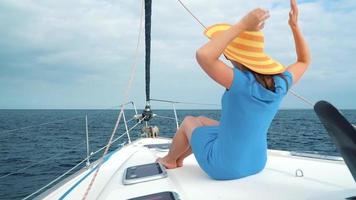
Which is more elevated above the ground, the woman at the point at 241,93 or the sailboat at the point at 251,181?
the woman at the point at 241,93

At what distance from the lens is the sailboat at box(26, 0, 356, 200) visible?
1.24 meters

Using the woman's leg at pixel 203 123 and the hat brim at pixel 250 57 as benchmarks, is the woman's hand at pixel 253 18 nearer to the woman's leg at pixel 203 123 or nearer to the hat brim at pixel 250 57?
the hat brim at pixel 250 57

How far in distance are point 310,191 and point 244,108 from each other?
0.51 metres

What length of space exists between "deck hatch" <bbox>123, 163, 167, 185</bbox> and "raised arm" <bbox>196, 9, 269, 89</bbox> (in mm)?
764

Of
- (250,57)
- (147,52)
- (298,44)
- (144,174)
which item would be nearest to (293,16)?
(298,44)

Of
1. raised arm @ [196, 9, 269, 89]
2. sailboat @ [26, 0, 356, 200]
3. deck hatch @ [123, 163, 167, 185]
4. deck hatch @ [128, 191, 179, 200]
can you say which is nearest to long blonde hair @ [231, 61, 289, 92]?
raised arm @ [196, 9, 269, 89]

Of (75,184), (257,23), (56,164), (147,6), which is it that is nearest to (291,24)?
(257,23)

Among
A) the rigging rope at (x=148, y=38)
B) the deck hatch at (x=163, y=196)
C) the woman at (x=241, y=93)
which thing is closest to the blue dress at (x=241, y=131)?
the woman at (x=241, y=93)

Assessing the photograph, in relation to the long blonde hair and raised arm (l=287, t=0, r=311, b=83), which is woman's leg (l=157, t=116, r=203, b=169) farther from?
raised arm (l=287, t=0, r=311, b=83)

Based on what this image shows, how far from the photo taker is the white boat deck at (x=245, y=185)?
159 centimetres

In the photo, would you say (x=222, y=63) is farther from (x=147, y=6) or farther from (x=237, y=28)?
(x=147, y=6)

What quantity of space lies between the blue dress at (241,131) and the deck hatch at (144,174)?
275mm

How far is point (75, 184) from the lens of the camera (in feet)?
6.85

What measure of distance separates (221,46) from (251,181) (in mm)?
791
